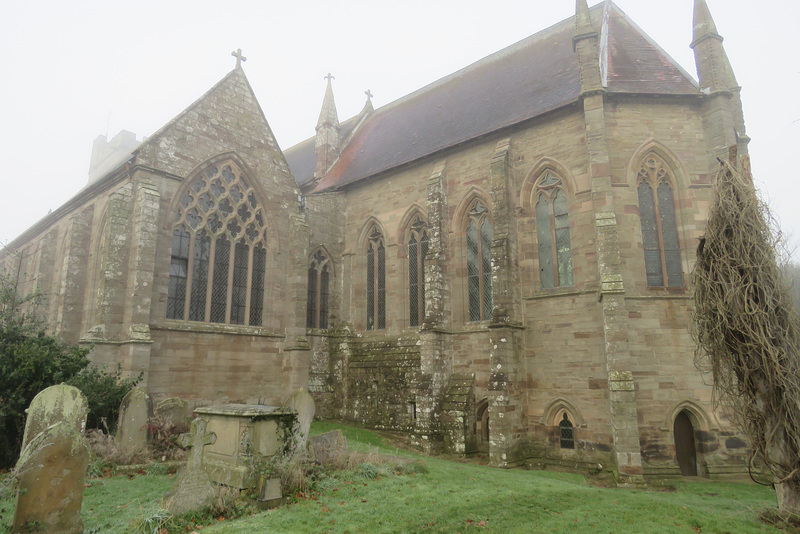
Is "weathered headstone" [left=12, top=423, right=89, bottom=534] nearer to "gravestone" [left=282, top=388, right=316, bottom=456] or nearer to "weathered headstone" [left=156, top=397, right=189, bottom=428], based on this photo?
"gravestone" [left=282, top=388, right=316, bottom=456]

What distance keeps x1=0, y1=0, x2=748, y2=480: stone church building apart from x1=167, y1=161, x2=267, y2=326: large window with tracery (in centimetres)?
7

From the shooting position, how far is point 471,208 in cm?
1738

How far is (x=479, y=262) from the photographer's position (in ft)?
55.9

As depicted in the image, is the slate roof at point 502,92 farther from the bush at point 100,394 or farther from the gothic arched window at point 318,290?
the bush at point 100,394

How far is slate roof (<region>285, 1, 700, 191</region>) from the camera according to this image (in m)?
15.4

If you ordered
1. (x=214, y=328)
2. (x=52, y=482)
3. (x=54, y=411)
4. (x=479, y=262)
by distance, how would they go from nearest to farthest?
(x=52, y=482), (x=54, y=411), (x=214, y=328), (x=479, y=262)

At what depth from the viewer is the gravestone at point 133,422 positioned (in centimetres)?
1044

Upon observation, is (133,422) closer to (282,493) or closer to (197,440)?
(197,440)

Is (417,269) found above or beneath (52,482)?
above

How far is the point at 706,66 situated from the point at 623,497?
12.4 metres

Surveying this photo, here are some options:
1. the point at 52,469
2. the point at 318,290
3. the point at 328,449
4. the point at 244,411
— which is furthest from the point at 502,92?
the point at 52,469

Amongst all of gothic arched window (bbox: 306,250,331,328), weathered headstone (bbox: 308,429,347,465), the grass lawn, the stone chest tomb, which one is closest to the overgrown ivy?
the grass lawn

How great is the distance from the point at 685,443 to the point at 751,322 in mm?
6486

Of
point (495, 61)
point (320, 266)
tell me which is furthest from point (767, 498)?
point (495, 61)
